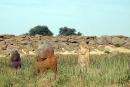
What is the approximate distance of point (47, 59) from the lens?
1747cm

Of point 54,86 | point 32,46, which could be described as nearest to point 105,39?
point 32,46

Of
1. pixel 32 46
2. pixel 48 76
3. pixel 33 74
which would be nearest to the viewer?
pixel 48 76

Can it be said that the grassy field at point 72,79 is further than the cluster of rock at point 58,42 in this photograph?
No

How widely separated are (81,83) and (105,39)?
2885 centimetres

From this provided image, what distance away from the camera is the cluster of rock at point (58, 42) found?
4038 cm

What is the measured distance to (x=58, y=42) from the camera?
41688mm

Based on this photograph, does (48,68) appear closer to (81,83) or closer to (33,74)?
(33,74)

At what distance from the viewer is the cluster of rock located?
132 ft

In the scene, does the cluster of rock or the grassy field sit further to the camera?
the cluster of rock

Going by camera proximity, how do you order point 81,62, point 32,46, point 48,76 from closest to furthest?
point 48,76
point 81,62
point 32,46

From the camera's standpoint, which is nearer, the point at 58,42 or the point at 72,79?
the point at 72,79

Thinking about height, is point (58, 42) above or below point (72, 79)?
below

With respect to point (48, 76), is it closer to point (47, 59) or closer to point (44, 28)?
point (47, 59)

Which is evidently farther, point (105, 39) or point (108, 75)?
point (105, 39)
